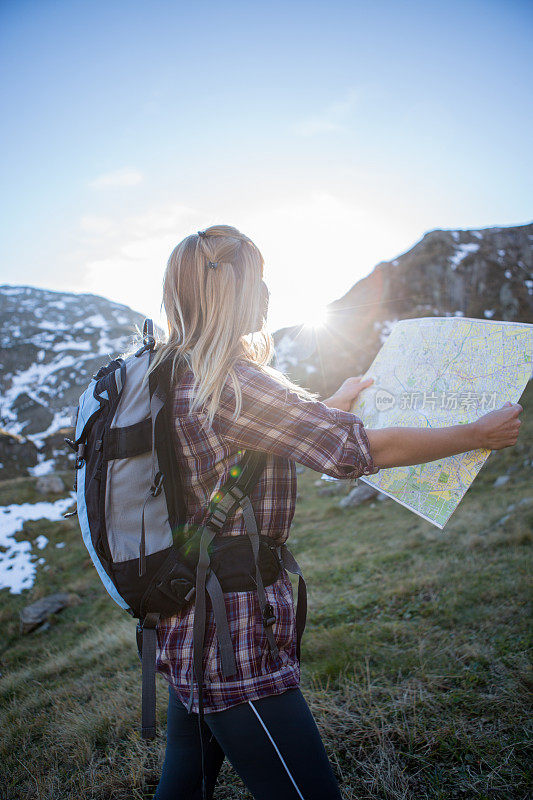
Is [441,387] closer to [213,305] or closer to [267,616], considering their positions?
[213,305]

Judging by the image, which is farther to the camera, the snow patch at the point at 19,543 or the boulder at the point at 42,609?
the snow patch at the point at 19,543

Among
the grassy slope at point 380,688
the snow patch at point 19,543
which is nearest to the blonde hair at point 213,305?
the grassy slope at point 380,688

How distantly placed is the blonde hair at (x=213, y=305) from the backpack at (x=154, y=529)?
14 cm

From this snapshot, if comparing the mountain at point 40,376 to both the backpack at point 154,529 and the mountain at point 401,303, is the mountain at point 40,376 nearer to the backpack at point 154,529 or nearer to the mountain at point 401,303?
the mountain at point 401,303

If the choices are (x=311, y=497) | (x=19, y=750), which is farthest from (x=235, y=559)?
(x=311, y=497)

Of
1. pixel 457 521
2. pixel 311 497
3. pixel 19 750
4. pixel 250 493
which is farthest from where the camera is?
pixel 311 497

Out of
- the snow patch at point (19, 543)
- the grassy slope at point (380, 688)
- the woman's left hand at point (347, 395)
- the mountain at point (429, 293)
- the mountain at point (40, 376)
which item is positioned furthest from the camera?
the mountain at point (429, 293)

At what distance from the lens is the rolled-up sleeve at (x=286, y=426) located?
1.34m

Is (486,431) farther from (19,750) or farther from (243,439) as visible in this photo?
(19,750)

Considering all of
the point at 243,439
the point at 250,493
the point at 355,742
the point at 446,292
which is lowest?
the point at 355,742

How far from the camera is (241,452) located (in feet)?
4.74

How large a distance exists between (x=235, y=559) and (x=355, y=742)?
229 cm

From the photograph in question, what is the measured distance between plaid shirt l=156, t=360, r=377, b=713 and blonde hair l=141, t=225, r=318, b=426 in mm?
73

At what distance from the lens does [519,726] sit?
2.59m
